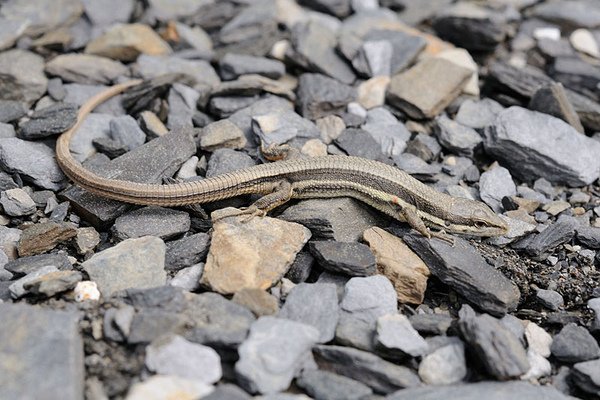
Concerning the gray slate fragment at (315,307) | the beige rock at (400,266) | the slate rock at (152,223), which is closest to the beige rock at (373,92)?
the beige rock at (400,266)

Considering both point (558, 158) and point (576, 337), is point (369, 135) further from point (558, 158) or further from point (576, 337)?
point (576, 337)

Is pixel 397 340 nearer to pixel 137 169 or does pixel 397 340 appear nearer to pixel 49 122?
pixel 137 169

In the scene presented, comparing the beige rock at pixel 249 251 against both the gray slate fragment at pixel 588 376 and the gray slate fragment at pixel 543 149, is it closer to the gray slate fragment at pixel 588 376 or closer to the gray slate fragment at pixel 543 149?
the gray slate fragment at pixel 588 376

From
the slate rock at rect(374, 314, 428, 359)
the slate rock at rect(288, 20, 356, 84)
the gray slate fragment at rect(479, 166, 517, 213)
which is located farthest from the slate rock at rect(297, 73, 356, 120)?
the slate rock at rect(374, 314, 428, 359)

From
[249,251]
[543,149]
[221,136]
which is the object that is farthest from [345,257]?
[543,149]

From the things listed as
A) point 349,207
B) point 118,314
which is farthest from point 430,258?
point 118,314

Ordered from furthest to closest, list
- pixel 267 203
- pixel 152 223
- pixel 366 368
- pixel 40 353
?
pixel 267 203 → pixel 152 223 → pixel 366 368 → pixel 40 353
